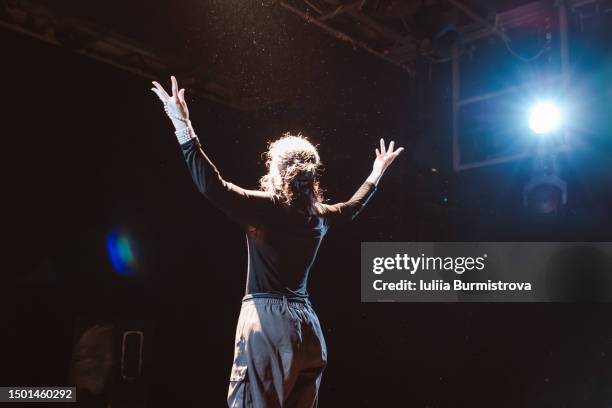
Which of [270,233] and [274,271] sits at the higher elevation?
[270,233]

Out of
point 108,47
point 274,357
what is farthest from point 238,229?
point 274,357

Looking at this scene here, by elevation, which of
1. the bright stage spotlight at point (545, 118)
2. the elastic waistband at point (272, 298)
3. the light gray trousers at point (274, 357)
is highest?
the bright stage spotlight at point (545, 118)

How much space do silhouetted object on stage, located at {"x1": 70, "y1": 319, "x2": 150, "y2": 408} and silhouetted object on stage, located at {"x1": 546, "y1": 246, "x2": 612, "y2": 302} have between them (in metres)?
3.50

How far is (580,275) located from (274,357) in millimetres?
4207

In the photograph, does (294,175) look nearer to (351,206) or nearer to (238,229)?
(351,206)

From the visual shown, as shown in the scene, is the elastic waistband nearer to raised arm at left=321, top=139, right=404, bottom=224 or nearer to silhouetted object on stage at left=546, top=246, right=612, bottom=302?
raised arm at left=321, top=139, right=404, bottom=224

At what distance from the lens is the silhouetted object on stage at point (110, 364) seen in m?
4.85

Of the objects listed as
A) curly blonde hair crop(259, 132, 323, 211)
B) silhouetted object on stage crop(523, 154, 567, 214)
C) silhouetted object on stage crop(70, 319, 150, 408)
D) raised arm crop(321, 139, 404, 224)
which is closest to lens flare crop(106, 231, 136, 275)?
silhouetted object on stage crop(70, 319, 150, 408)

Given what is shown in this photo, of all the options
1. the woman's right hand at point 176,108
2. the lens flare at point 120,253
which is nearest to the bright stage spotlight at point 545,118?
the lens flare at point 120,253

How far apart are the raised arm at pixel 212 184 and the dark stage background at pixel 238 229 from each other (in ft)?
9.48

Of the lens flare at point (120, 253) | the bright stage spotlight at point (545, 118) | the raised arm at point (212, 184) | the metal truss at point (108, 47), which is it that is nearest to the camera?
the raised arm at point (212, 184)

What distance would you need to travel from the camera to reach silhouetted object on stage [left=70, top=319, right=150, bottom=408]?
4848mm

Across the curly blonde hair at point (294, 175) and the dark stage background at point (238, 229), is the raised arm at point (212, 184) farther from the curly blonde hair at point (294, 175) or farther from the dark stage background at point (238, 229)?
the dark stage background at point (238, 229)

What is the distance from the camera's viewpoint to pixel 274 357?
1879 mm
